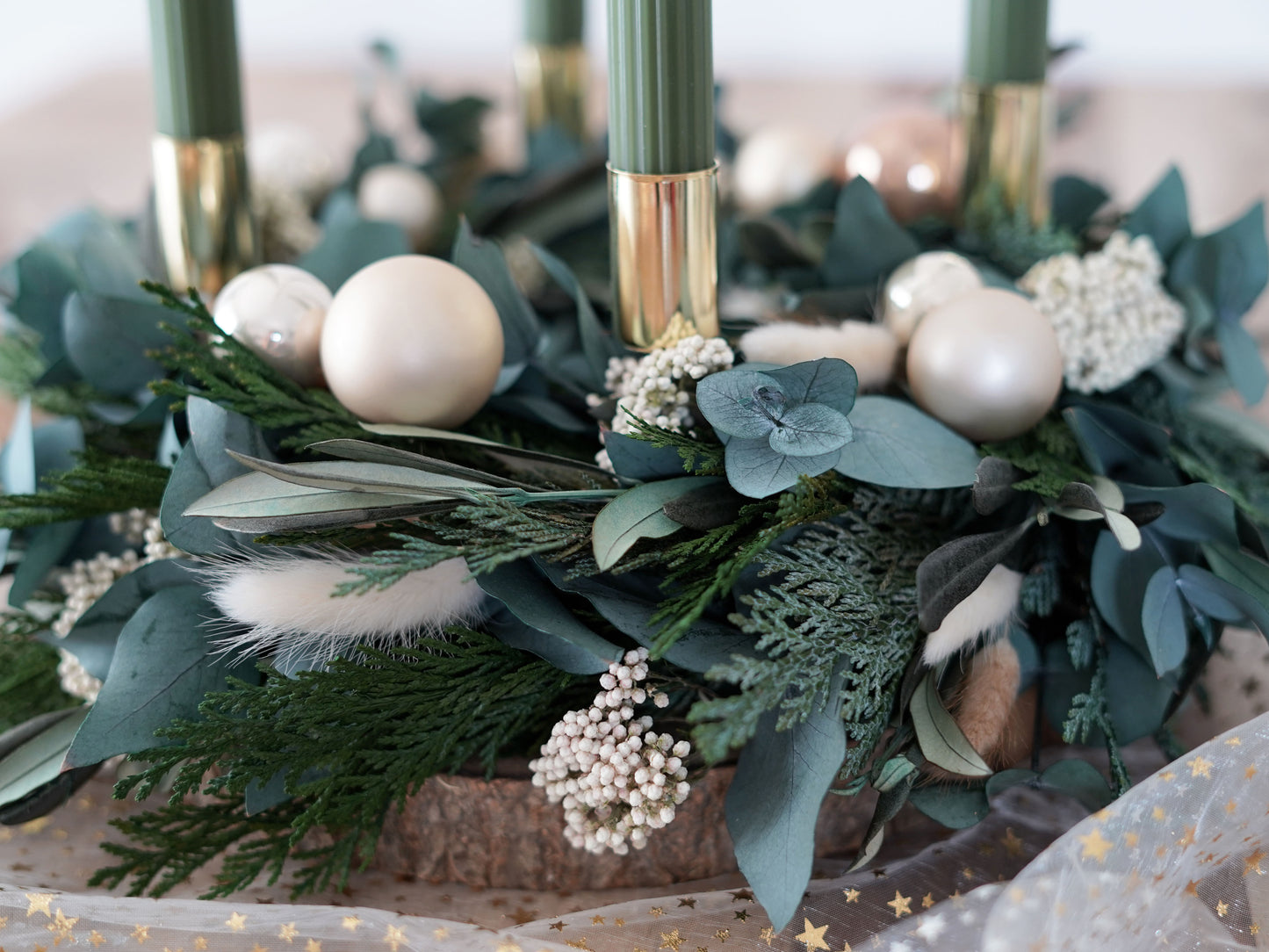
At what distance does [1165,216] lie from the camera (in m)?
0.54

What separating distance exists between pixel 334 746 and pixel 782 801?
0.47 feet

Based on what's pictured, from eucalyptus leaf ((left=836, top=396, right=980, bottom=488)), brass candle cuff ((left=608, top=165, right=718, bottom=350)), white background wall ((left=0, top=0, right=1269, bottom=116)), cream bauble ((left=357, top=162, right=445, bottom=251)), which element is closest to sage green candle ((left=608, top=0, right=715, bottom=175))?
brass candle cuff ((left=608, top=165, right=718, bottom=350))

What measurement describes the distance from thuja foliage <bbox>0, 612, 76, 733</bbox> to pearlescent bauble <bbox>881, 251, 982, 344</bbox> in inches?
14.6

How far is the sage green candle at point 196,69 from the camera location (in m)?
0.51

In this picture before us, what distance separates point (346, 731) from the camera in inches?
14.4

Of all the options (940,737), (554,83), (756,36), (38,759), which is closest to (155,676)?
(38,759)

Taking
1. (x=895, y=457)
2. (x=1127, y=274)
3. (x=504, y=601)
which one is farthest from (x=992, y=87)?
(x=504, y=601)

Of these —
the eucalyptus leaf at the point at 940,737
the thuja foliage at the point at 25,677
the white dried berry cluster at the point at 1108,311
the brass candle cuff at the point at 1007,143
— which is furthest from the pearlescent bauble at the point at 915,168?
the thuja foliage at the point at 25,677

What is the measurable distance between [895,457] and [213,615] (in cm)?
24

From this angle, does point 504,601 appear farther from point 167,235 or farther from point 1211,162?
point 1211,162

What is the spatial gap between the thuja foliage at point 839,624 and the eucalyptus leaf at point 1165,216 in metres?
0.24

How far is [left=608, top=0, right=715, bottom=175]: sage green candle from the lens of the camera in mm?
389

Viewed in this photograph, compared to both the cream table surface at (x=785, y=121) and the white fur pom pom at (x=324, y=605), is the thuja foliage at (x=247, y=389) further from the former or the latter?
the cream table surface at (x=785, y=121)

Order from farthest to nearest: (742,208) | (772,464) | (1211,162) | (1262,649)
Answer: (1211,162)
(742,208)
(1262,649)
(772,464)
